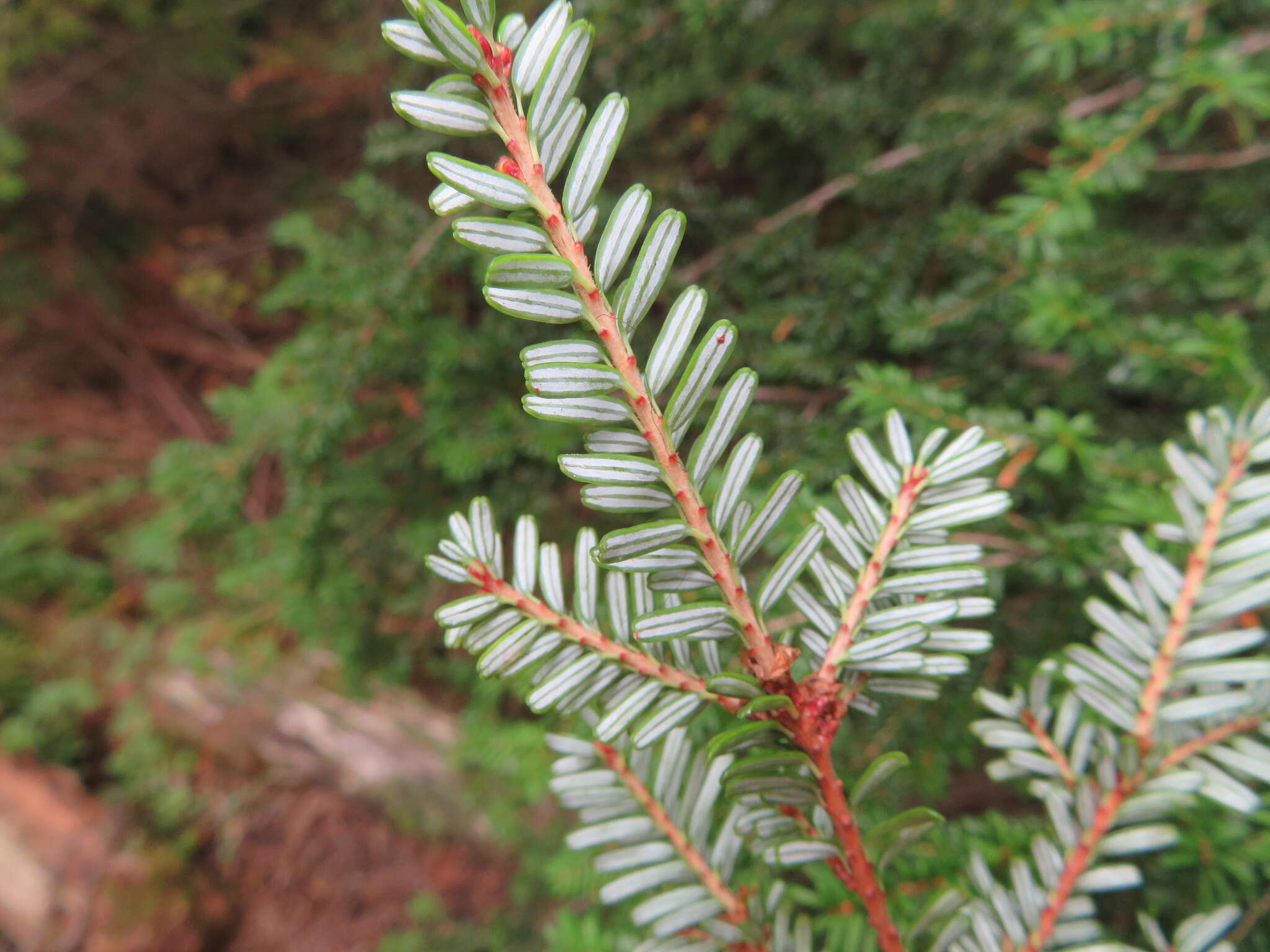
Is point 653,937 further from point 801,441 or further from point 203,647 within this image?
point 203,647

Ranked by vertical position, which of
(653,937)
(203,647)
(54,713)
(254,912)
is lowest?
(254,912)

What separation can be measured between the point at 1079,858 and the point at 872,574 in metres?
0.28

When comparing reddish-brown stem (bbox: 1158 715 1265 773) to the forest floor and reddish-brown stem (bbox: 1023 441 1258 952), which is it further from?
the forest floor

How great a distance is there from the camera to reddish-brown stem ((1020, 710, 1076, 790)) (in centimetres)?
54

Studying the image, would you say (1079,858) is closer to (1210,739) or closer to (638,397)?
(1210,739)

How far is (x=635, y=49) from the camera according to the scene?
1.00 metres

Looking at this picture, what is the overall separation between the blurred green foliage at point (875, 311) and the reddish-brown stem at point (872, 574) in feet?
0.93

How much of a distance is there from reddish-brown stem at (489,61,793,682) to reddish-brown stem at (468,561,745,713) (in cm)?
4

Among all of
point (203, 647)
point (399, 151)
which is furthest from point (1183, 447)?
point (203, 647)

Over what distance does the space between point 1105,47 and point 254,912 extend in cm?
291

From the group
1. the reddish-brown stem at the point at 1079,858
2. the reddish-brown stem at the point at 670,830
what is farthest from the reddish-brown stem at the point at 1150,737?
the reddish-brown stem at the point at 670,830

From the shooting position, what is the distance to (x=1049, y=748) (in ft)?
1.78

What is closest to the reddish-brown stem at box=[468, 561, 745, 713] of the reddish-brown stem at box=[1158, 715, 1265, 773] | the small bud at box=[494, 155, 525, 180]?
the small bud at box=[494, 155, 525, 180]

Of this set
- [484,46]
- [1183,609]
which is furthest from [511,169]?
[1183,609]
